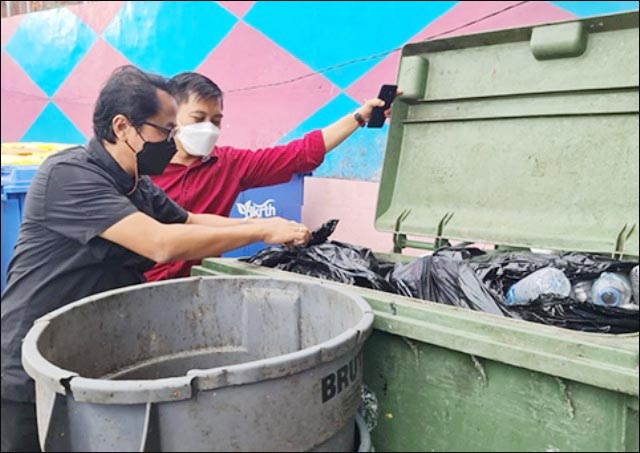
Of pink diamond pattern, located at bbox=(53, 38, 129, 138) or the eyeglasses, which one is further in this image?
pink diamond pattern, located at bbox=(53, 38, 129, 138)

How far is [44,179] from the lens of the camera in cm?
179

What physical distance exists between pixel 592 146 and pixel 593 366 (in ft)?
3.61

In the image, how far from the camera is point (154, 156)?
2037 mm

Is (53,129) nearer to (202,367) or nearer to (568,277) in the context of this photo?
(202,367)

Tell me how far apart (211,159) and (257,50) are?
9.42 feet

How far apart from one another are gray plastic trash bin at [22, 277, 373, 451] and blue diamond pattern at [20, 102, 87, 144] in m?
6.29

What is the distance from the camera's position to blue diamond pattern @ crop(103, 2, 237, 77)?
5762 mm

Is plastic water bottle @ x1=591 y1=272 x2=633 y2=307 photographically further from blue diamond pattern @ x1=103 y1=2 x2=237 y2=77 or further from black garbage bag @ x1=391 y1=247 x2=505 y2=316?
blue diamond pattern @ x1=103 y1=2 x2=237 y2=77

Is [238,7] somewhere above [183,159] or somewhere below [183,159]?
above

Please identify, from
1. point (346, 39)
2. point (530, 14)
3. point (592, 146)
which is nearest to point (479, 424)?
point (592, 146)

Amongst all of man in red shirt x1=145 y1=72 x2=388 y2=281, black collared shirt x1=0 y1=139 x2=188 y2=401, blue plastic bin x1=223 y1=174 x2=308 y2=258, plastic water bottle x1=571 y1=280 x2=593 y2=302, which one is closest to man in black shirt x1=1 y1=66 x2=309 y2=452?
black collared shirt x1=0 y1=139 x2=188 y2=401

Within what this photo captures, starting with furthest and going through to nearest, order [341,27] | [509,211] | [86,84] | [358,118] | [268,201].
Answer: [86,84], [341,27], [268,201], [358,118], [509,211]

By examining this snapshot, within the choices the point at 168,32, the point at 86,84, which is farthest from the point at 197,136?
the point at 86,84

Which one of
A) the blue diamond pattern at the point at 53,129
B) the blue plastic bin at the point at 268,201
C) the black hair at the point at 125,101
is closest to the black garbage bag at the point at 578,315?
the black hair at the point at 125,101
